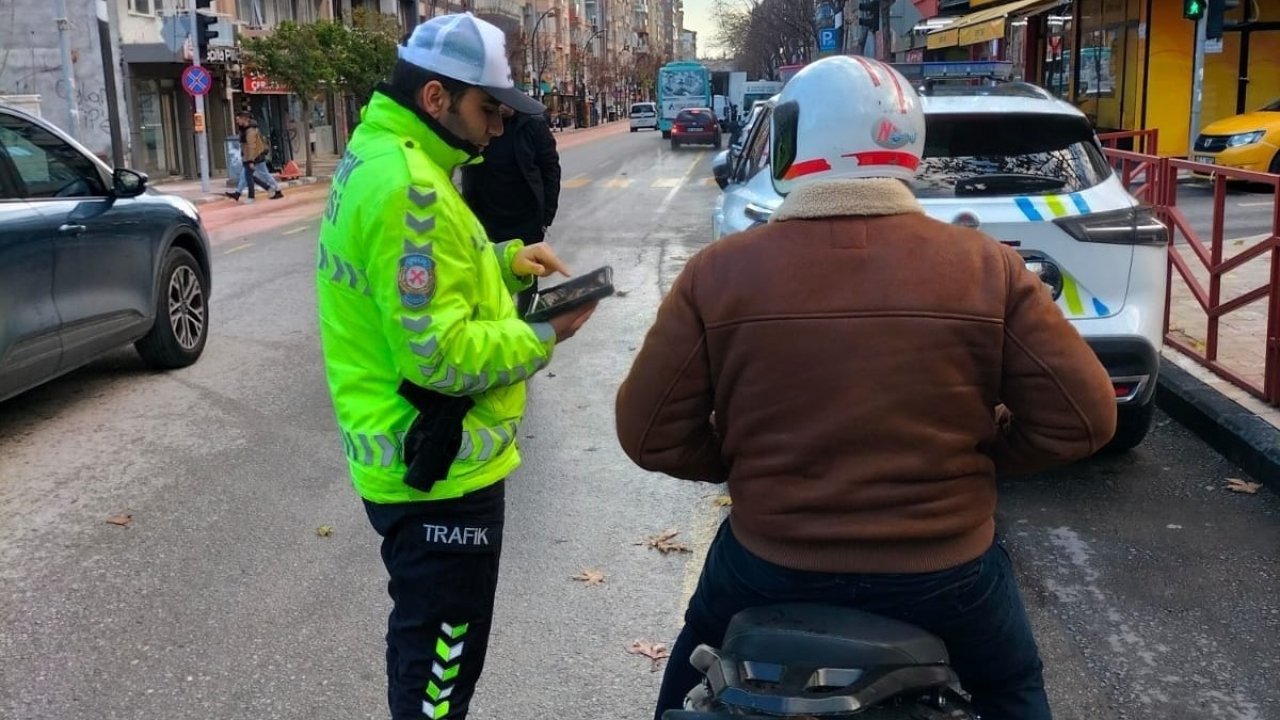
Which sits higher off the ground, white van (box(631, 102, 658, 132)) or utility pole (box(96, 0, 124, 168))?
utility pole (box(96, 0, 124, 168))

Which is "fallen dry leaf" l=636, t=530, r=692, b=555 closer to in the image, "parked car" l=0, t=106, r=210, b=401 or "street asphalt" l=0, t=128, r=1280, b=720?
Answer: "street asphalt" l=0, t=128, r=1280, b=720

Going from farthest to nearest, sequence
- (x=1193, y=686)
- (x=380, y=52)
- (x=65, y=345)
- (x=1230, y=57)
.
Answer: (x=380, y=52) → (x=1230, y=57) → (x=65, y=345) → (x=1193, y=686)

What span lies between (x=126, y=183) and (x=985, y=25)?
864 inches

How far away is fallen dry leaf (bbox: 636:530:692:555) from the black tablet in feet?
7.71

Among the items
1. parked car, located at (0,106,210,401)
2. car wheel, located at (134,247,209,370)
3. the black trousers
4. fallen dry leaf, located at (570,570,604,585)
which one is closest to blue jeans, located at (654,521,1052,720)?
the black trousers

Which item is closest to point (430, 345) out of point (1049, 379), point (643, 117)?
point (1049, 379)

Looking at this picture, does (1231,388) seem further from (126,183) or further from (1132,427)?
(126,183)

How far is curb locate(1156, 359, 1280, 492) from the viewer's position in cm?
557

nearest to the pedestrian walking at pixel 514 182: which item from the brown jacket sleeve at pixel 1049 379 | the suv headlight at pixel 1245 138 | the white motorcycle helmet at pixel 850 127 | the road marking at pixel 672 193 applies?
the white motorcycle helmet at pixel 850 127

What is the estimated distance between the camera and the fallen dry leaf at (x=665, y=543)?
4918 mm

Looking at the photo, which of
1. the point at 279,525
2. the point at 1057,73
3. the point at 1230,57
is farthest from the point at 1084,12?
the point at 279,525

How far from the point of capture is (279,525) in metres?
5.27

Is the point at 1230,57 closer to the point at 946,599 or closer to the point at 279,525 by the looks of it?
the point at 279,525

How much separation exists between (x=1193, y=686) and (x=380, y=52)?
32.8 meters
